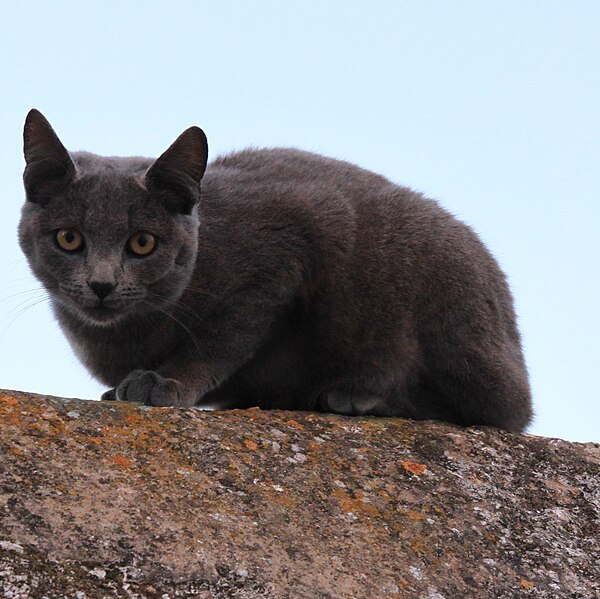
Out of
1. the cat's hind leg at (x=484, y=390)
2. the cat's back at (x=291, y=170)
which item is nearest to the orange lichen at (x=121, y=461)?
the cat's hind leg at (x=484, y=390)

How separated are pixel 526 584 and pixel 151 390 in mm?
1643

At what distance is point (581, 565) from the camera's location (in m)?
2.49

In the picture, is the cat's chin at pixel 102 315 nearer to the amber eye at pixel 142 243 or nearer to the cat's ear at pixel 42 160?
the amber eye at pixel 142 243

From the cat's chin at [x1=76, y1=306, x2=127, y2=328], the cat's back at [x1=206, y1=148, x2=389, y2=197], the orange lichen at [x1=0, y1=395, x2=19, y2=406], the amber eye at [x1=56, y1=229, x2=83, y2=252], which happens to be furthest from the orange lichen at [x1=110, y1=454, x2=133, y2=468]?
the cat's back at [x1=206, y1=148, x2=389, y2=197]

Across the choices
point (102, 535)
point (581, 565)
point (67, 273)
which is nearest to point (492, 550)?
point (581, 565)

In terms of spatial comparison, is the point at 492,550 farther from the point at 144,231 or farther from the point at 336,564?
the point at 144,231

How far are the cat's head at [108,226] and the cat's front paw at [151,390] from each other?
10.7 inches

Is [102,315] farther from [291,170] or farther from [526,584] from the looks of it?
[526,584]

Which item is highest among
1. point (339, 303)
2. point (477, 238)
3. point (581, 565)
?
point (477, 238)

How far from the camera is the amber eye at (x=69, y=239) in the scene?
348 cm

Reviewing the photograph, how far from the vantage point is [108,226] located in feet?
11.3

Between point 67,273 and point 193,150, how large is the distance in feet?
2.24

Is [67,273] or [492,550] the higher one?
[67,273]

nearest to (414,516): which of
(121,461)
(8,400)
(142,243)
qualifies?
(121,461)
